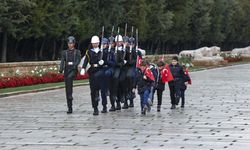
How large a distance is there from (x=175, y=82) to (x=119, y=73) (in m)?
1.75

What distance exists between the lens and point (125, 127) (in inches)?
594

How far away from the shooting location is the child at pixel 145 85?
1794cm

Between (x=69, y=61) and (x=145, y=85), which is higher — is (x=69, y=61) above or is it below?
above

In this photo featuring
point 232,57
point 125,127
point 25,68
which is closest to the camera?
point 125,127

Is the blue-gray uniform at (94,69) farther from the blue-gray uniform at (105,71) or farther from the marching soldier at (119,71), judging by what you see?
the marching soldier at (119,71)

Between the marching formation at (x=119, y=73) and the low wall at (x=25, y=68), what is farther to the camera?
the low wall at (x=25, y=68)

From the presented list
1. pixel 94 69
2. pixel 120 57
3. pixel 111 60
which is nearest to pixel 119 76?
pixel 120 57

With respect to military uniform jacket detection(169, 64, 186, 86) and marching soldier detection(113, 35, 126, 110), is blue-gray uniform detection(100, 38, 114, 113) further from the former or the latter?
military uniform jacket detection(169, 64, 186, 86)

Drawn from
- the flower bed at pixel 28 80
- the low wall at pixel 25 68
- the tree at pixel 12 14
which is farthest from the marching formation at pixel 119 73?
the tree at pixel 12 14

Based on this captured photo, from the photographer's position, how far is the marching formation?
1816 cm

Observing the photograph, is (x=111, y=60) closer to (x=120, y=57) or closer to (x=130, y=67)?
(x=120, y=57)

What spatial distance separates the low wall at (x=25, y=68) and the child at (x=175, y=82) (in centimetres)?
1237

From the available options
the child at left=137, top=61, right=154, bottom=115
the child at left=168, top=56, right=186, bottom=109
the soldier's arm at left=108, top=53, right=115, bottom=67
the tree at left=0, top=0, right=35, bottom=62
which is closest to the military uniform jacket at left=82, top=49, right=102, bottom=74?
the soldier's arm at left=108, top=53, right=115, bottom=67

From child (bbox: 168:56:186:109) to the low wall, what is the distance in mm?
12367
